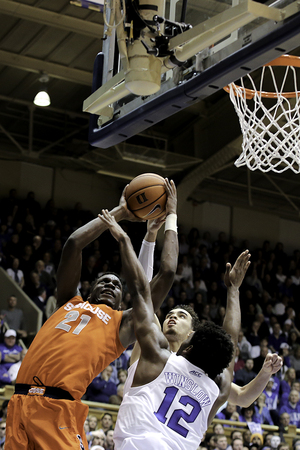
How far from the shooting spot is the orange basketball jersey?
333cm

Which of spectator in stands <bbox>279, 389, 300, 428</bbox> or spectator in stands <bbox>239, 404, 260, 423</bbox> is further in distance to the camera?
spectator in stands <bbox>279, 389, 300, 428</bbox>

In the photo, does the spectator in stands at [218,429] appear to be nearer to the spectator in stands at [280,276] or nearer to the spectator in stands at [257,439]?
the spectator in stands at [257,439]

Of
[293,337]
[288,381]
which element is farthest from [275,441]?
[293,337]

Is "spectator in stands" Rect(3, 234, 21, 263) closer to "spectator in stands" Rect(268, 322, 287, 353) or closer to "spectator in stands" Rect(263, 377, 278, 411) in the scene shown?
"spectator in stands" Rect(263, 377, 278, 411)

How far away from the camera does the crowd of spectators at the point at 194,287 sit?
984cm

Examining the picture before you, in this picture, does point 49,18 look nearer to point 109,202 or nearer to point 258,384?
point 109,202

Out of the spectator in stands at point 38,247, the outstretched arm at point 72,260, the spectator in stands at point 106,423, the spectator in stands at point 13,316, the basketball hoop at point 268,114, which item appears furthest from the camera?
the spectator in stands at point 38,247

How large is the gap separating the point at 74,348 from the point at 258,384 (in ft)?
4.18

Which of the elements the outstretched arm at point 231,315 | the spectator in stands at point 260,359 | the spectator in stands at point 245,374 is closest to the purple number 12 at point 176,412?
the outstretched arm at point 231,315

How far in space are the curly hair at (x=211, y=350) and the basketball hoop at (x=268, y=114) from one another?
2335 millimetres

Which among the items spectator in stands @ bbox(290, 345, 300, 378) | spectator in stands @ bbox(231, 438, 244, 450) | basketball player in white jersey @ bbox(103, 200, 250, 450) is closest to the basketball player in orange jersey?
basketball player in white jersey @ bbox(103, 200, 250, 450)

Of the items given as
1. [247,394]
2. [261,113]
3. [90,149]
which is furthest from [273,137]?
[90,149]

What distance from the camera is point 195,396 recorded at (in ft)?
10.4

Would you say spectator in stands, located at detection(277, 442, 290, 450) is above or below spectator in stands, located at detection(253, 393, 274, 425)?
below
